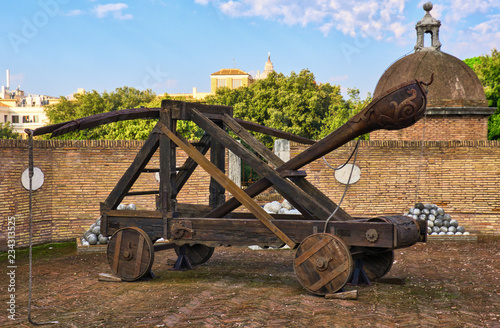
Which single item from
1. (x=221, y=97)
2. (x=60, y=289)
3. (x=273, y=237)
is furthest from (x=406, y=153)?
(x=221, y=97)

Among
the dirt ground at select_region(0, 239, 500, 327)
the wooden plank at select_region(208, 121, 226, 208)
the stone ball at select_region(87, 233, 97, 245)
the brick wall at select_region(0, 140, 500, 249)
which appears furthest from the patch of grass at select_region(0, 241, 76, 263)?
the wooden plank at select_region(208, 121, 226, 208)

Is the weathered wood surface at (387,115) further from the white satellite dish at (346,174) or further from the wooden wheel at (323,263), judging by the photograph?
the white satellite dish at (346,174)

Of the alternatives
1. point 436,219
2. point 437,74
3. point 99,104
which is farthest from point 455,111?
point 99,104

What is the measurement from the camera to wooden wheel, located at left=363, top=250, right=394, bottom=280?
6.93m

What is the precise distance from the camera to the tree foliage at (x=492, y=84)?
84.3ft

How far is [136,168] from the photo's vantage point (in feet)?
23.3

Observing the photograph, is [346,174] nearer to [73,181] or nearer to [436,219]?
[436,219]

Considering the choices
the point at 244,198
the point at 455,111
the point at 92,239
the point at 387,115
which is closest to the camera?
the point at 387,115

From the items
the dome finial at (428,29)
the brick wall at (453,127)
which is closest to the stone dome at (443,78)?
the dome finial at (428,29)

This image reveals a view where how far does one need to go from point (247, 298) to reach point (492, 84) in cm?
2535

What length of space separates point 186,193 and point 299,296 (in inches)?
275

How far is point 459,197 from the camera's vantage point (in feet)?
44.0

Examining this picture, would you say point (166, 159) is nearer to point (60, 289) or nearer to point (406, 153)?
point (60, 289)
